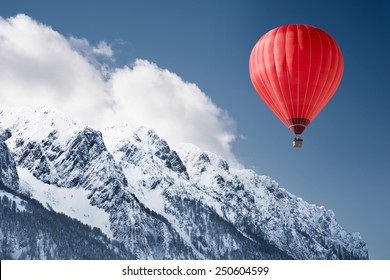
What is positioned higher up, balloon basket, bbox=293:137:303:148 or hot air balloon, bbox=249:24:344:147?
hot air balloon, bbox=249:24:344:147

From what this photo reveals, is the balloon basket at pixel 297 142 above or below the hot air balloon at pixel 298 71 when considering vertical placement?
below

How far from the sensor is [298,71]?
5866cm

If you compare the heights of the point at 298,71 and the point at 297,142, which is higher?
the point at 298,71

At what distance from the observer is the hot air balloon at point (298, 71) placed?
58750 mm

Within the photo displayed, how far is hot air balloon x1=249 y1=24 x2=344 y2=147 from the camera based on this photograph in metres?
58.8
